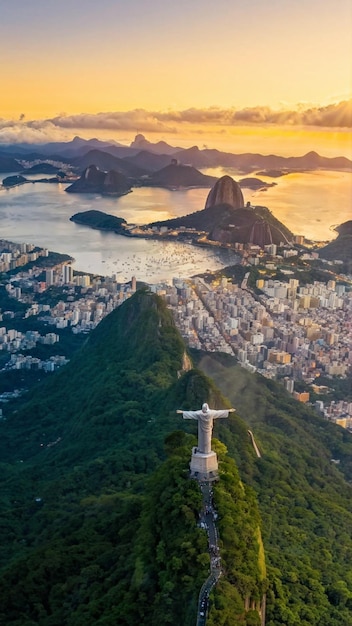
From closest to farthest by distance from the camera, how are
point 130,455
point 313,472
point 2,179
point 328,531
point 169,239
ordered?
point 328,531 < point 130,455 < point 313,472 < point 169,239 < point 2,179

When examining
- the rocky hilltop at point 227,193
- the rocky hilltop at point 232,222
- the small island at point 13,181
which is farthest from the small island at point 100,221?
the small island at point 13,181

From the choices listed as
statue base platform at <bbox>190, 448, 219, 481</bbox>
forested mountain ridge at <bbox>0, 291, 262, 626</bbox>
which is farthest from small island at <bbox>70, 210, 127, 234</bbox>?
statue base platform at <bbox>190, 448, 219, 481</bbox>

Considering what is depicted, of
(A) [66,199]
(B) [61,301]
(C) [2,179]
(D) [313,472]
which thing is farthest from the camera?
(C) [2,179]

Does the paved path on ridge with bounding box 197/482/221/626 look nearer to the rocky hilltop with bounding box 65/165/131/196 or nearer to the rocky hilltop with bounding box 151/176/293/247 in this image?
the rocky hilltop with bounding box 151/176/293/247

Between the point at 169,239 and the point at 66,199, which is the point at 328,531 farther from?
the point at 66,199

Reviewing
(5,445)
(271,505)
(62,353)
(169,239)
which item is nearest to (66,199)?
(169,239)

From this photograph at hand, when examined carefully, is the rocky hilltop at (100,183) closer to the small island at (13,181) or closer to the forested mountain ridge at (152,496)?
the small island at (13,181)

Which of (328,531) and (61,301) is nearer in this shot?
(328,531)
